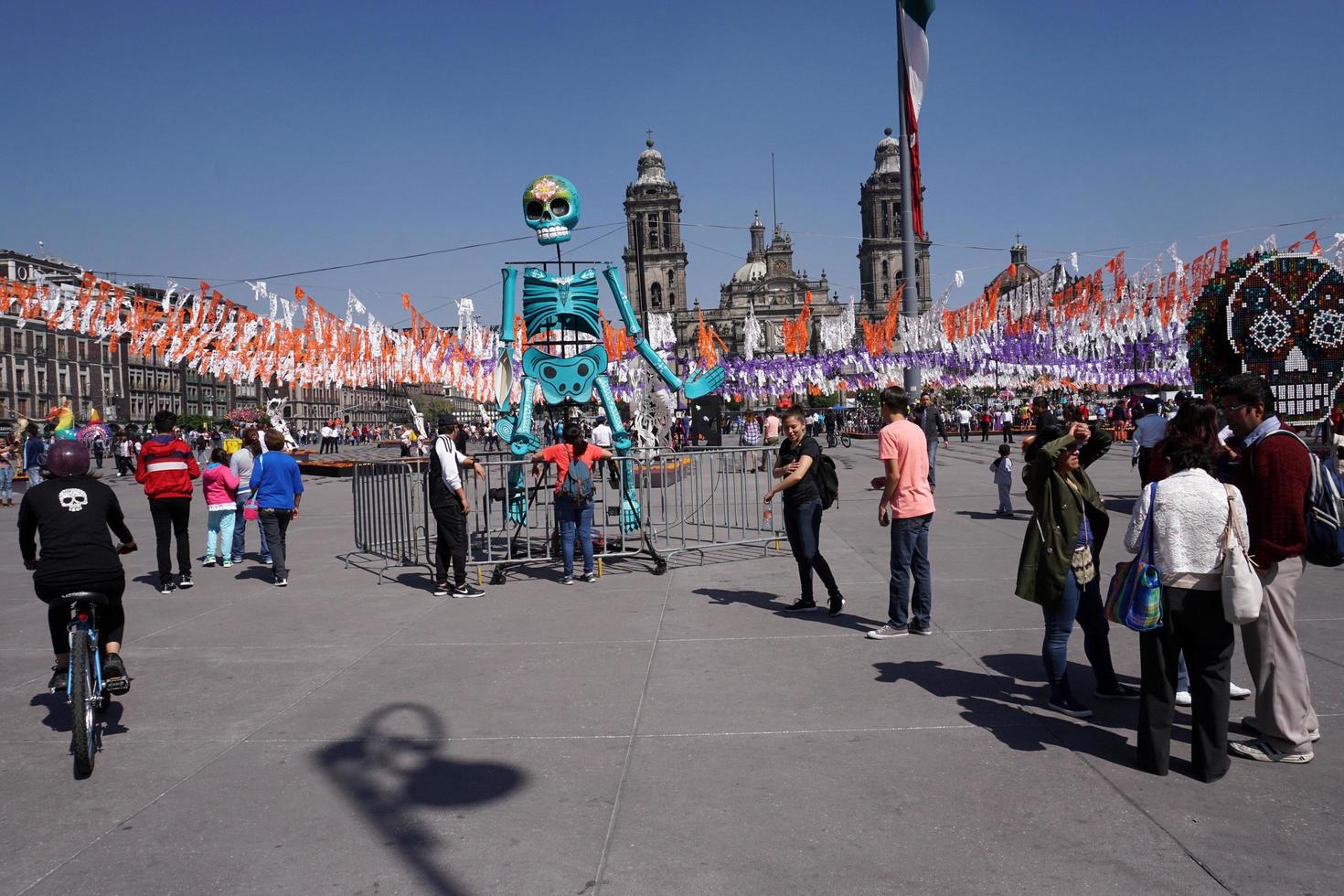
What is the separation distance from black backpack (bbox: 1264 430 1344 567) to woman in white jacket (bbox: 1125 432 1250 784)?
0.95 feet

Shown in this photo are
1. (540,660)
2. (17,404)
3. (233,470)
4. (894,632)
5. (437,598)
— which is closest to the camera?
(540,660)

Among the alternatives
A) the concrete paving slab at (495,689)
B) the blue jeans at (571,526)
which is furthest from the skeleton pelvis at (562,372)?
the concrete paving slab at (495,689)

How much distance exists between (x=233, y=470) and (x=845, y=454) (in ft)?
72.5

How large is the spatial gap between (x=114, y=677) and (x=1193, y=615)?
4.75 metres

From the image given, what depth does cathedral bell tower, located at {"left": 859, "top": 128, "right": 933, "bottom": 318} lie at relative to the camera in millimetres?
99750

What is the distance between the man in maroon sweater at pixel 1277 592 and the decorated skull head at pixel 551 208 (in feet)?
27.3

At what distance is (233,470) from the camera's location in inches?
370

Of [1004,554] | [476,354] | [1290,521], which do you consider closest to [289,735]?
[1290,521]

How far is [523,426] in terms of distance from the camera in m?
10.2

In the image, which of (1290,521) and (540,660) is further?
(540,660)

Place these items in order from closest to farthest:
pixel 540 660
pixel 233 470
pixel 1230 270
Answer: pixel 540 660, pixel 233 470, pixel 1230 270

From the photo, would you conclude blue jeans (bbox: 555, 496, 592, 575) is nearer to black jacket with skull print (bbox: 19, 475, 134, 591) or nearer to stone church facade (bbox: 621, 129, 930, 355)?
black jacket with skull print (bbox: 19, 475, 134, 591)

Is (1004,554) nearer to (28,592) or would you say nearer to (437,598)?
A: (437,598)

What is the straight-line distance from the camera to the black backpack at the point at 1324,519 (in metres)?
3.60
